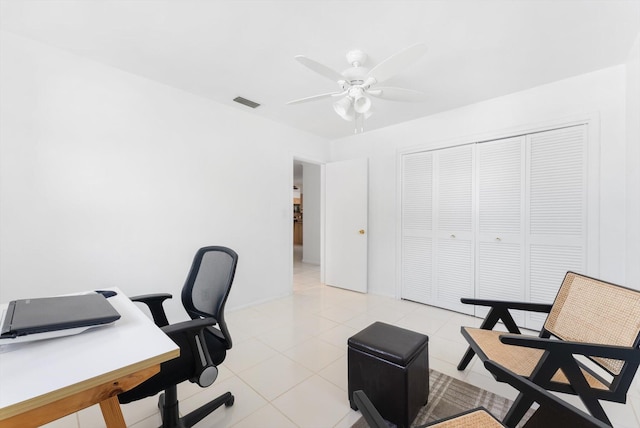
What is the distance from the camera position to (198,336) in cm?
131

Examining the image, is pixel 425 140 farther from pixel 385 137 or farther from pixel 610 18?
pixel 610 18

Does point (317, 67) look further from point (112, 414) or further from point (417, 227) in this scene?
point (417, 227)

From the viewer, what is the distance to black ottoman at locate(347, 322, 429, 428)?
1495 millimetres

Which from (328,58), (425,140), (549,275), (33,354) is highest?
(328,58)

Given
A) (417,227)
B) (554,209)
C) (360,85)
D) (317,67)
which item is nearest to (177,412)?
(317,67)

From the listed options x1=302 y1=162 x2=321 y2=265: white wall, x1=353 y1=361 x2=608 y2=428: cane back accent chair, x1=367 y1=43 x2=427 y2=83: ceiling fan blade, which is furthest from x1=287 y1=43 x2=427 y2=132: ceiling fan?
x1=302 y1=162 x2=321 y2=265: white wall

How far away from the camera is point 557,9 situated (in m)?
1.78

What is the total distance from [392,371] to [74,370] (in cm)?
140

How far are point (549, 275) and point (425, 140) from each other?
6.73 ft

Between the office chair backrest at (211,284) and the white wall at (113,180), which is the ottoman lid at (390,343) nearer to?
the office chair backrest at (211,284)

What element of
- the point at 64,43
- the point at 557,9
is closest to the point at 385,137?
the point at 557,9

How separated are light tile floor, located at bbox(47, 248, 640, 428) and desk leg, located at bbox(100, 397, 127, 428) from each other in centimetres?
62

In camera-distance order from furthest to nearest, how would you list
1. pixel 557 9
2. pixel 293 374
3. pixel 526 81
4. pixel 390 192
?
pixel 390 192, pixel 526 81, pixel 293 374, pixel 557 9

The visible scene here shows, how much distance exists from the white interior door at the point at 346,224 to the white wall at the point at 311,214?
6.45 feet
